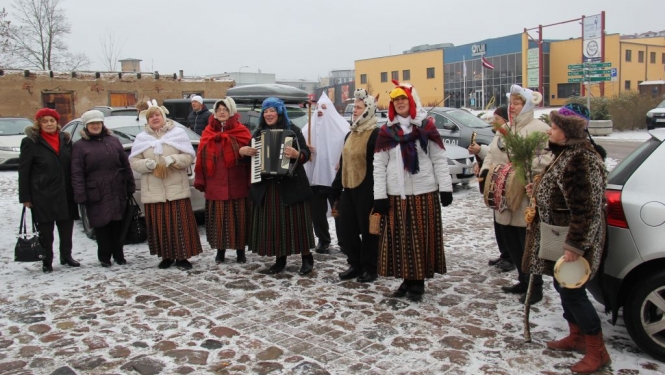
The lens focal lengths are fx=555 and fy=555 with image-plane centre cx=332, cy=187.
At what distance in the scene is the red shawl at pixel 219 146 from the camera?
6.29 m

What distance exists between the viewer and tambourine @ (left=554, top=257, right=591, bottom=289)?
11.8 ft

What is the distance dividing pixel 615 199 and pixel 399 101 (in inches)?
79.8

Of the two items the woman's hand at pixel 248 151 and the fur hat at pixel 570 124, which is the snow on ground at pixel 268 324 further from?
the fur hat at pixel 570 124

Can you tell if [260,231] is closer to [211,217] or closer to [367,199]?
[211,217]

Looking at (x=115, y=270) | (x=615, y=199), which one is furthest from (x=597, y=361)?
(x=115, y=270)

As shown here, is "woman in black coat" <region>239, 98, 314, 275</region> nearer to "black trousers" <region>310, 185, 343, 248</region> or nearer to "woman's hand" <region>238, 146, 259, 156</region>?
"woman's hand" <region>238, 146, 259, 156</region>

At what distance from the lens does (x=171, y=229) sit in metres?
6.36

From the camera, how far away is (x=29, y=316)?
16.4 feet

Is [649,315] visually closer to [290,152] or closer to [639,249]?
[639,249]

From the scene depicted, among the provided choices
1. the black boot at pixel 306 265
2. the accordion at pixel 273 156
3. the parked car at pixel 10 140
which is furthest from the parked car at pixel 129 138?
the parked car at pixel 10 140

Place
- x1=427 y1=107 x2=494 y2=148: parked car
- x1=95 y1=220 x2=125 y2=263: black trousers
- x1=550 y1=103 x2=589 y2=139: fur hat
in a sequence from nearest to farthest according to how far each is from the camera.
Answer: x1=550 y1=103 x2=589 y2=139: fur hat → x1=95 y1=220 x2=125 y2=263: black trousers → x1=427 y1=107 x2=494 y2=148: parked car

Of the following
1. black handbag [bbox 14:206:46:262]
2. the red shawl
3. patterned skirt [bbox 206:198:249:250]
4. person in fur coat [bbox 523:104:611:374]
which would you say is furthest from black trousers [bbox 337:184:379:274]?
black handbag [bbox 14:206:46:262]

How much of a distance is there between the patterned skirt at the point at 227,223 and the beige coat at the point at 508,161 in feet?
8.97

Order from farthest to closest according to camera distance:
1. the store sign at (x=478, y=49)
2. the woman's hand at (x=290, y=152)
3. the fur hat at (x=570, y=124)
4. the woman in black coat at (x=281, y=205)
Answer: the store sign at (x=478, y=49) < the woman in black coat at (x=281, y=205) < the woman's hand at (x=290, y=152) < the fur hat at (x=570, y=124)
